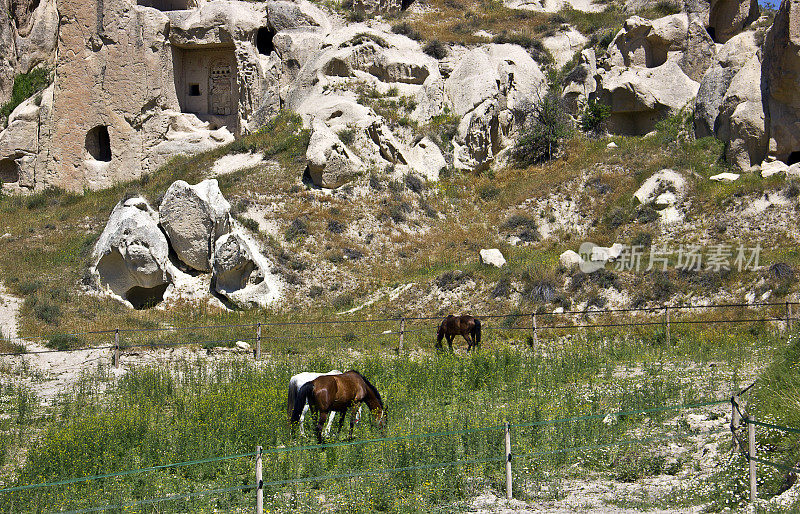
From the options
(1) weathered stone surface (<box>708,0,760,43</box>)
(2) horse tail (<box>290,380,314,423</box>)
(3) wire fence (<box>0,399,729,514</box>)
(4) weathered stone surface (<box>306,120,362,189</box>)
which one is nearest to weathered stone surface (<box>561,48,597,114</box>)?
(1) weathered stone surface (<box>708,0,760,43</box>)

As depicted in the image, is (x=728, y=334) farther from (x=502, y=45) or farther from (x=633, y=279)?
(x=502, y=45)

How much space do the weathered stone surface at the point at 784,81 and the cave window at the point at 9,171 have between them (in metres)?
33.0

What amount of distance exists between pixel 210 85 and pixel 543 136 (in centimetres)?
1820

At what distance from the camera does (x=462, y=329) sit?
19.7 m

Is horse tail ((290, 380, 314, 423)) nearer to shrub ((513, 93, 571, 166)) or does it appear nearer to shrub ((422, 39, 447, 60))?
shrub ((513, 93, 571, 166))

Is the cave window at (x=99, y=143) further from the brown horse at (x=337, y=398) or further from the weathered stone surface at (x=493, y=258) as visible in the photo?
the brown horse at (x=337, y=398)

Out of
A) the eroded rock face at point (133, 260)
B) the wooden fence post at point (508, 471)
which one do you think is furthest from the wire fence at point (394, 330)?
the wooden fence post at point (508, 471)

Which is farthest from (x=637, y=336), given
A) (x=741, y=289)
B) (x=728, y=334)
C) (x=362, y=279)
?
(x=362, y=279)

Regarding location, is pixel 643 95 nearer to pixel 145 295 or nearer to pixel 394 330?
pixel 394 330

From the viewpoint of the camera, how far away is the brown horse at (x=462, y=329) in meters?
19.6

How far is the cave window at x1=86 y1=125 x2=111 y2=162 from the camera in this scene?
36625mm

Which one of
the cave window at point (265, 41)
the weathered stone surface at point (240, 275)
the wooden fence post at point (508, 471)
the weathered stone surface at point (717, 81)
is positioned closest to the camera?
the wooden fence post at point (508, 471)

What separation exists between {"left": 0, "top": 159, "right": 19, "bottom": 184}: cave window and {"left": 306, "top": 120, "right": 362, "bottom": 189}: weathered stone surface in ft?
51.1

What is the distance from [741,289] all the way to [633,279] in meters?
3.30
